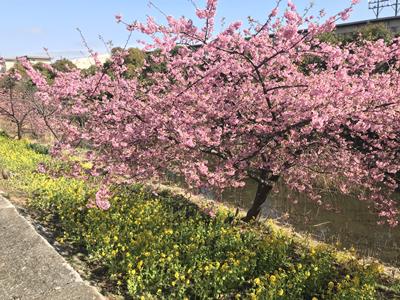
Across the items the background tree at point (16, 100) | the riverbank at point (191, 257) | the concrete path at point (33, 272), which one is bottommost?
the concrete path at point (33, 272)

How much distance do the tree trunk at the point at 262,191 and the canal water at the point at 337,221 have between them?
786 millimetres

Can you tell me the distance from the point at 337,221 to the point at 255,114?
21.9ft

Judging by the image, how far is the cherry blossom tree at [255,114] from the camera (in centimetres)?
578

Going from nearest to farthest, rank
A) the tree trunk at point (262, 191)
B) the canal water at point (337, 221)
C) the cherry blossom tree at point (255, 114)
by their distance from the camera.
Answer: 1. the cherry blossom tree at point (255, 114)
2. the tree trunk at point (262, 191)
3. the canal water at point (337, 221)

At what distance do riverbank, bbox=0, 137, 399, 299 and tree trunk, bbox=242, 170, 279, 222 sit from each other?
438 mm

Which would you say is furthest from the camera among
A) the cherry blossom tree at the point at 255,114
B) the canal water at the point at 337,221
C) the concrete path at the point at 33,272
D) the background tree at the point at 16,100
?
the background tree at the point at 16,100

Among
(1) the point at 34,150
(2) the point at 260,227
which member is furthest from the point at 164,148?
(1) the point at 34,150

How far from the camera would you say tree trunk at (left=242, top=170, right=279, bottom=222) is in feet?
25.9

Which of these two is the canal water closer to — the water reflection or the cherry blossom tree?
the water reflection

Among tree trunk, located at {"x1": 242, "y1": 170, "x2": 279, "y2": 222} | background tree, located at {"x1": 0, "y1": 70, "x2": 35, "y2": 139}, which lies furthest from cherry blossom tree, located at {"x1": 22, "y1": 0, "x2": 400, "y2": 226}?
background tree, located at {"x1": 0, "y1": 70, "x2": 35, "y2": 139}

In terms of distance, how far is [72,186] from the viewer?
1047 centimetres

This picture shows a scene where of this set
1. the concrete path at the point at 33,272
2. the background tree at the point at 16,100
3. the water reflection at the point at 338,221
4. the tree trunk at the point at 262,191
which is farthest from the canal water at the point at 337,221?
the background tree at the point at 16,100

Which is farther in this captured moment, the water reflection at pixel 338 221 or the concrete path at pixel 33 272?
the water reflection at pixel 338 221

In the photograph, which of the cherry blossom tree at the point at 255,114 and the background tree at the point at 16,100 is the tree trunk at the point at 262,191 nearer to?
the cherry blossom tree at the point at 255,114
